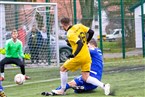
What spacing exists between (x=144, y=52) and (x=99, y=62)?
1344 centimetres

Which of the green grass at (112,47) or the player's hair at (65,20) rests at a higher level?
the player's hair at (65,20)

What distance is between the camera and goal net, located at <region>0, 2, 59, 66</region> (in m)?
18.6

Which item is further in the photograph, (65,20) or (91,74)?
(91,74)

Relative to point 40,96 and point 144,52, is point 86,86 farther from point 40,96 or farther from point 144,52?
point 144,52

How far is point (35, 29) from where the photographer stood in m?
19.3

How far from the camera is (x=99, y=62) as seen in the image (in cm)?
1052

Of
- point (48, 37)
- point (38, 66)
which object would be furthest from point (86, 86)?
point (48, 37)

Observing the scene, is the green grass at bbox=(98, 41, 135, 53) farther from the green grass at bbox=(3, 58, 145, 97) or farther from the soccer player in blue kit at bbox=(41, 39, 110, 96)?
the soccer player in blue kit at bbox=(41, 39, 110, 96)

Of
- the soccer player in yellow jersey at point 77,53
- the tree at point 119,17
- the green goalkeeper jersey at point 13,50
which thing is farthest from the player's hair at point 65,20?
the tree at point 119,17

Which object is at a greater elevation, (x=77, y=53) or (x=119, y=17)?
(x=119, y=17)

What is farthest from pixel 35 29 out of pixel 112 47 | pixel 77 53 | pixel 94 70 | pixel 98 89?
pixel 77 53

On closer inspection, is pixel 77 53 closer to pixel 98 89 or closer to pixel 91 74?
pixel 91 74

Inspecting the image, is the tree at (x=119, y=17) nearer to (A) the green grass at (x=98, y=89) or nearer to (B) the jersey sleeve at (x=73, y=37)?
(A) the green grass at (x=98, y=89)

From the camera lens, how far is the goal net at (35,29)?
18.6 meters
